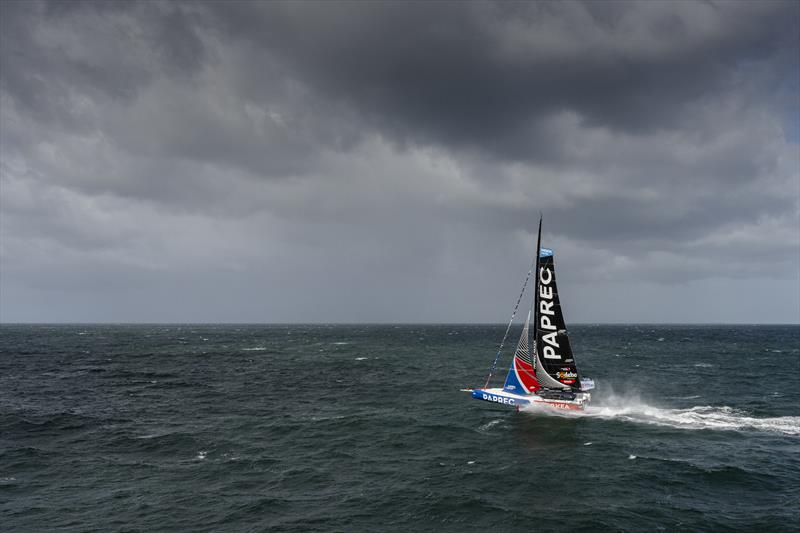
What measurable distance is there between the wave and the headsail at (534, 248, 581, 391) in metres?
3.43

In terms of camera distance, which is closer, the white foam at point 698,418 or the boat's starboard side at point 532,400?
the white foam at point 698,418

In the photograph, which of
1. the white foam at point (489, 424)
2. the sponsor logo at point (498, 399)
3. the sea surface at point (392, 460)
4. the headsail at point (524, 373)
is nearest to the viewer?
the sea surface at point (392, 460)

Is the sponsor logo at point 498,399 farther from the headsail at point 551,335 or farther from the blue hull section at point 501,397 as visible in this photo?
the headsail at point 551,335

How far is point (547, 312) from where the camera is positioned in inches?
1767

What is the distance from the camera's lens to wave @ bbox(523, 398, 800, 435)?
41.6 m

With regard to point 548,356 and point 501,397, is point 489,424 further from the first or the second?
point 548,356

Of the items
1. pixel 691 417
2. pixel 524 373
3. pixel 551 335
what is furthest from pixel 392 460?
pixel 691 417

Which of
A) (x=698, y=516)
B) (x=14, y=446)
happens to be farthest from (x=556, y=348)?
(x=14, y=446)

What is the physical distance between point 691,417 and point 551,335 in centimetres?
1522

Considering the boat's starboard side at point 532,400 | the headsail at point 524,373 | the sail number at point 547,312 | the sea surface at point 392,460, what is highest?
the sail number at point 547,312

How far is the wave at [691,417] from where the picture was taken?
4162cm

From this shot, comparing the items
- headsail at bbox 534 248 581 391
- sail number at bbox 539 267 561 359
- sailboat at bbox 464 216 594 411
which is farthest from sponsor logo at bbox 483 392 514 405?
sail number at bbox 539 267 561 359

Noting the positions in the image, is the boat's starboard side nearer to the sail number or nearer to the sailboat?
the sailboat

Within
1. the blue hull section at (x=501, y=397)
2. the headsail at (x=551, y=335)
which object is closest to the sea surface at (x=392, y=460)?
the blue hull section at (x=501, y=397)
